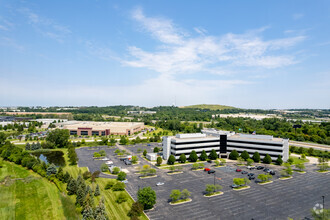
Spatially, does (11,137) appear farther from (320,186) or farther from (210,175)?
(320,186)

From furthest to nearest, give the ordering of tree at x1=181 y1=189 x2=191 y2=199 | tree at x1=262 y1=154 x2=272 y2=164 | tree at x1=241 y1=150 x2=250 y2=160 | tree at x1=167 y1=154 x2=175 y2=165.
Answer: tree at x1=241 y1=150 x2=250 y2=160 → tree at x1=262 y1=154 x2=272 y2=164 → tree at x1=167 y1=154 x2=175 y2=165 → tree at x1=181 y1=189 x2=191 y2=199

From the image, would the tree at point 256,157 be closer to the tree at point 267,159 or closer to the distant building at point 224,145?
the tree at point 267,159

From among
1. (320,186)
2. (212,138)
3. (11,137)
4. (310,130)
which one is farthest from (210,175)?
(11,137)

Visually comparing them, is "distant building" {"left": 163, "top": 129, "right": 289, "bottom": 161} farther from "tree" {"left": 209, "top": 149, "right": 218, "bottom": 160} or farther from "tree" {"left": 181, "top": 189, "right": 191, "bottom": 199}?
"tree" {"left": 181, "top": 189, "right": 191, "bottom": 199}

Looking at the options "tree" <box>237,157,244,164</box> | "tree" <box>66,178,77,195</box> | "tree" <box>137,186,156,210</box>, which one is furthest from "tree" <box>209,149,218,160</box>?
"tree" <box>66,178,77,195</box>

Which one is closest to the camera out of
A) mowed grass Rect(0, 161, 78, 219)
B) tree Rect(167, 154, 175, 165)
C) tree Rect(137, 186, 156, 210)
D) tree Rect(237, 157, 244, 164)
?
tree Rect(137, 186, 156, 210)
